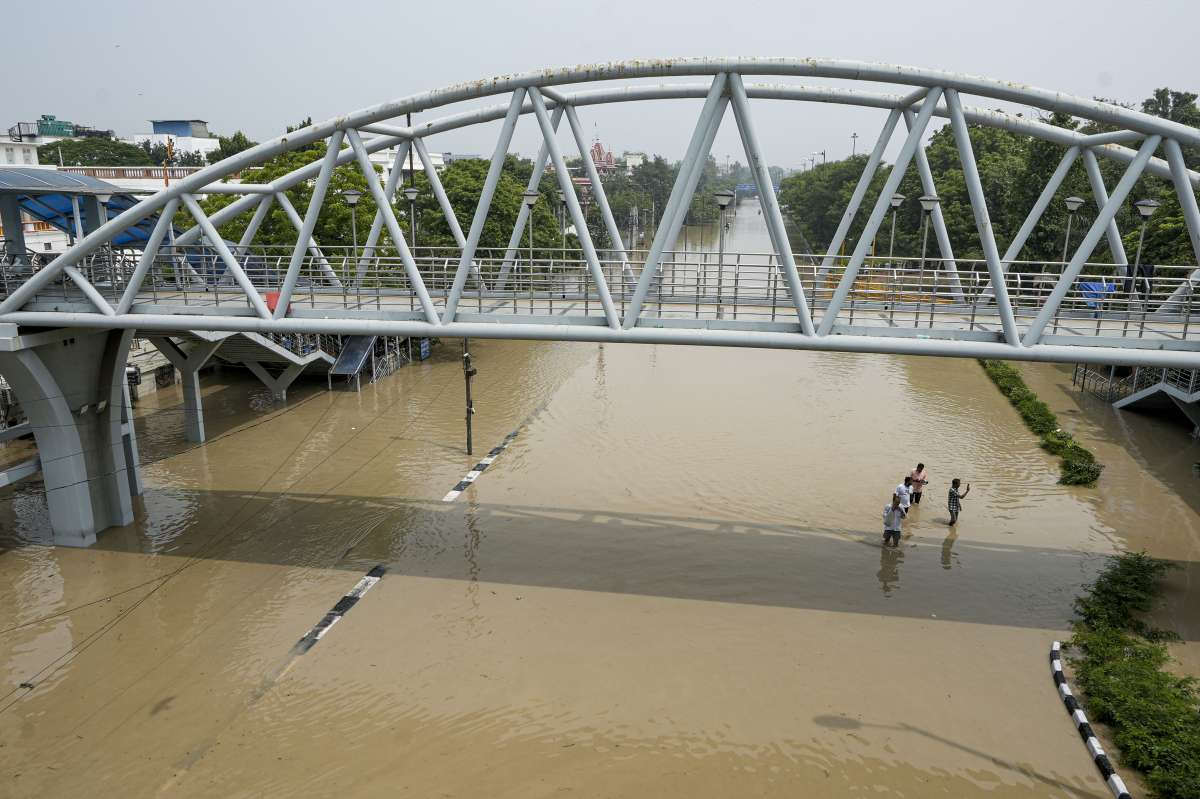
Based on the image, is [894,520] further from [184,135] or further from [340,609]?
[184,135]

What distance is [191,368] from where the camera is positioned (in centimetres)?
2083

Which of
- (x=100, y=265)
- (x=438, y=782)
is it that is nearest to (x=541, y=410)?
(x=100, y=265)

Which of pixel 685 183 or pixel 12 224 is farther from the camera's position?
pixel 12 224

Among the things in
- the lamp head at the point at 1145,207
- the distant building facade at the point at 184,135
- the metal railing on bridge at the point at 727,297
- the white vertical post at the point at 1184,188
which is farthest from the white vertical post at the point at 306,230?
the distant building facade at the point at 184,135

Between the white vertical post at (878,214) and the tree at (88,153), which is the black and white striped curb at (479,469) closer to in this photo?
the white vertical post at (878,214)

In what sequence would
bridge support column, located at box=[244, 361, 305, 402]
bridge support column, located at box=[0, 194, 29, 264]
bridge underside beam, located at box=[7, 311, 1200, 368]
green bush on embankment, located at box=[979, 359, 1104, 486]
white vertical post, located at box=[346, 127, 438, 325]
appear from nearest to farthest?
1. bridge underside beam, located at box=[7, 311, 1200, 368]
2. white vertical post, located at box=[346, 127, 438, 325]
3. bridge support column, located at box=[0, 194, 29, 264]
4. green bush on embankment, located at box=[979, 359, 1104, 486]
5. bridge support column, located at box=[244, 361, 305, 402]

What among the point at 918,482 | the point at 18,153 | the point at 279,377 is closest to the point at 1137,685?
the point at 918,482

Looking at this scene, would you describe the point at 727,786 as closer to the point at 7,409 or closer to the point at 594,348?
the point at 7,409

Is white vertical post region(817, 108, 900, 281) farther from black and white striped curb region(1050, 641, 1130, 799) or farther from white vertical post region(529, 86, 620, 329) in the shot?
black and white striped curb region(1050, 641, 1130, 799)

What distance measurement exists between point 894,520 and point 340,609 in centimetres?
1002

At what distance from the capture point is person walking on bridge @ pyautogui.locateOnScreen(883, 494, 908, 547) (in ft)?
49.3

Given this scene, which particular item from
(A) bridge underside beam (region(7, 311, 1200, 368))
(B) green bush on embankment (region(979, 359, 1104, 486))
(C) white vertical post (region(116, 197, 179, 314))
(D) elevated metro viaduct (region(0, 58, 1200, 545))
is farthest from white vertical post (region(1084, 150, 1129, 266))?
(C) white vertical post (region(116, 197, 179, 314))

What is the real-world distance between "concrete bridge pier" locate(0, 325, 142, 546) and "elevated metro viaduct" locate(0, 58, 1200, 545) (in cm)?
4

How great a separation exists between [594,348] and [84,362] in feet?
73.0
